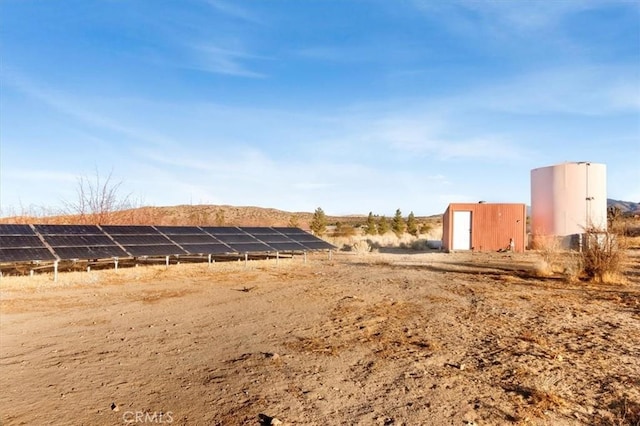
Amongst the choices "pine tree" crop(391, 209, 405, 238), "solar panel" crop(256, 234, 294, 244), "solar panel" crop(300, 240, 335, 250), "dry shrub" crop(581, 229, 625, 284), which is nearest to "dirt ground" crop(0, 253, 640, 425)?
"dry shrub" crop(581, 229, 625, 284)

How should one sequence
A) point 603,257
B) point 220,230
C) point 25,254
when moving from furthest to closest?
1. point 220,230
2. point 603,257
3. point 25,254

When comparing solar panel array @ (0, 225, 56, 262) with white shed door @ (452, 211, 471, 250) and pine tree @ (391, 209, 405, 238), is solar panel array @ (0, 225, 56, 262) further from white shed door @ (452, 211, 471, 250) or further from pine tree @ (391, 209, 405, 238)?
pine tree @ (391, 209, 405, 238)

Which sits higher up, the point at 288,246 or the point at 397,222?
the point at 397,222

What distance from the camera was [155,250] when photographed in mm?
15227

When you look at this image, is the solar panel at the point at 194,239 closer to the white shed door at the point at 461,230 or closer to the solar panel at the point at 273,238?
the solar panel at the point at 273,238

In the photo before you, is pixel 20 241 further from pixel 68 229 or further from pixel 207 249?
pixel 207 249

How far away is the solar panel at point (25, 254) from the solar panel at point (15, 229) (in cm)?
169

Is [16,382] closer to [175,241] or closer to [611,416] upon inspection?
[611,416]

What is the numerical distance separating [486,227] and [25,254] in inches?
943

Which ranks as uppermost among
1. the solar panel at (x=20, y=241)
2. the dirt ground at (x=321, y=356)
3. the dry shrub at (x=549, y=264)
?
the solar panel at (x=20, y=241)

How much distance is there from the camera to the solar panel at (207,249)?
1619cm

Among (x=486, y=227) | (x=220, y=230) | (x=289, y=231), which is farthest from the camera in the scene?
(x=486, y=227)

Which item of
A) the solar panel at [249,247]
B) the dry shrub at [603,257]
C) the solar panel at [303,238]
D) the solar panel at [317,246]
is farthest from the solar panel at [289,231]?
Answer: the dry shrub at [603,257]

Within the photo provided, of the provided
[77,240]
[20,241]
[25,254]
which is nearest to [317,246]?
[77,240]
